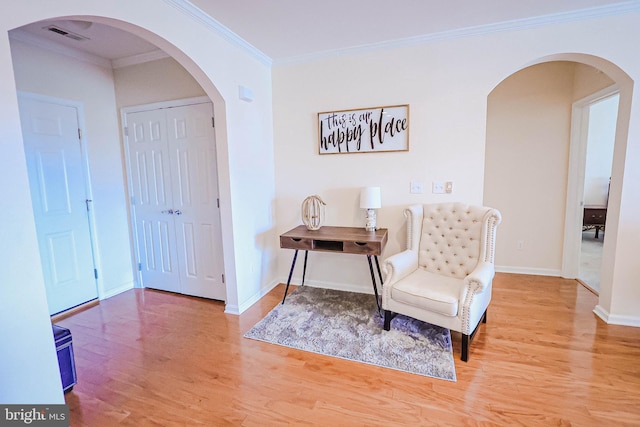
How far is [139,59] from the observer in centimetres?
311

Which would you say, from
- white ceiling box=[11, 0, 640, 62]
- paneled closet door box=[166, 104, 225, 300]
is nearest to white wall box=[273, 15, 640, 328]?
white ceiling box=[11, 0, 640, 62]

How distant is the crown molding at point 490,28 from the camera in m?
2.29

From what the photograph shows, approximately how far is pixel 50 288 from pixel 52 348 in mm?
1768

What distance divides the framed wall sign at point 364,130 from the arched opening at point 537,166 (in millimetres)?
1523

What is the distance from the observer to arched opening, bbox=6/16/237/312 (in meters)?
2.59

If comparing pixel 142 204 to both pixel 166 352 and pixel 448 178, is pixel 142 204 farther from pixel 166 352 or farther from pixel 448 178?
pixel 448 178

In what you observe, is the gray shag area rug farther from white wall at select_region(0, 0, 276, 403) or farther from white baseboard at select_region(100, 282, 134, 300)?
white baseboard at select_region(100, 282, 134, 300)

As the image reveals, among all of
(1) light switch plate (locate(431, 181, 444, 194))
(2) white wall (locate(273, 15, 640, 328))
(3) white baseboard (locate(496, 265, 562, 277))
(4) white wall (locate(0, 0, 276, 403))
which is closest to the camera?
(4) white wall (locate(0, 0, 276, 403))

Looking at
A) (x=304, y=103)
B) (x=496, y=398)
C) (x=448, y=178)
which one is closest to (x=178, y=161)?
(x=304, y=103)

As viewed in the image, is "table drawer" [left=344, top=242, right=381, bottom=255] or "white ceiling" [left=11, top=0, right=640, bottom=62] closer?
"white ceiling" [left=11, top=0, right=640, bottom=62]

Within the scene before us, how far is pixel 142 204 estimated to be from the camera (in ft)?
11.0

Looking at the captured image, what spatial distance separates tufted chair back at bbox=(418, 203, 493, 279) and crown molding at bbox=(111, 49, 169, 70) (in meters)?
3.09

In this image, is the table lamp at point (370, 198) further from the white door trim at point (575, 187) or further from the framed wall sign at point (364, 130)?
the white door trim at point (575, 187)

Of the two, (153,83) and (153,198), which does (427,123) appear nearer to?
(153,83)
